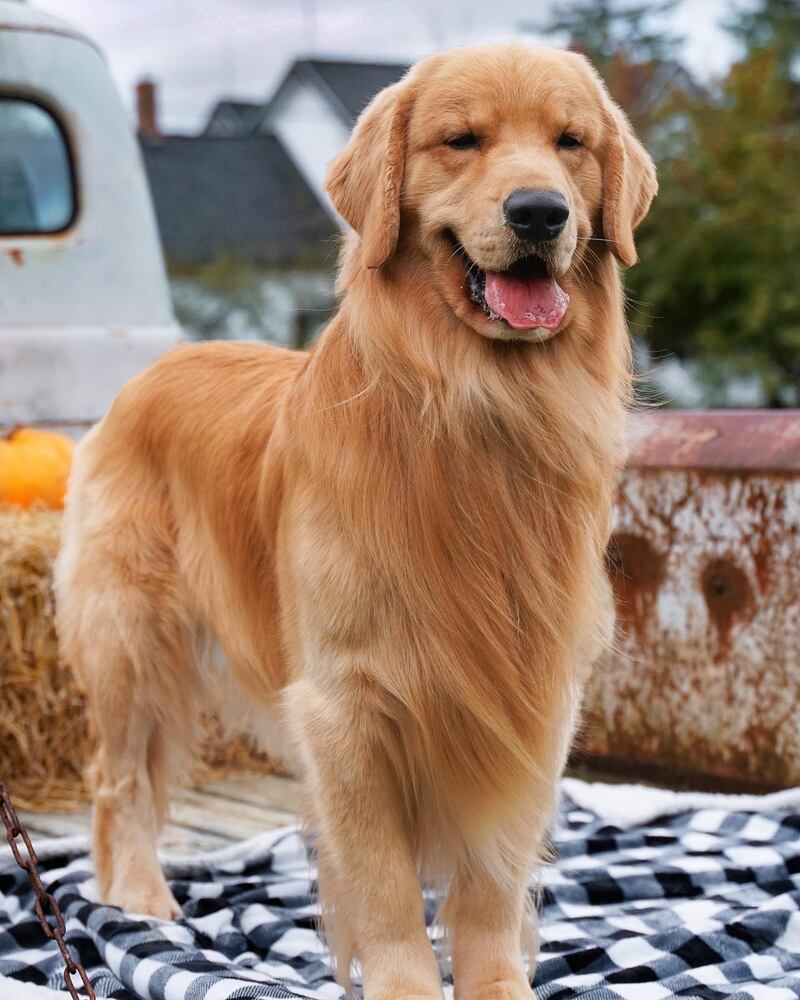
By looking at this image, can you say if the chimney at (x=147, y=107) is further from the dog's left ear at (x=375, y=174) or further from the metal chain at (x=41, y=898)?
the metal chain at (x=41, y=898)

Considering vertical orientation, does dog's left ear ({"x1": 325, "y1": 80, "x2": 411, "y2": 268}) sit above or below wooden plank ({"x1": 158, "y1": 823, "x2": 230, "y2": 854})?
above

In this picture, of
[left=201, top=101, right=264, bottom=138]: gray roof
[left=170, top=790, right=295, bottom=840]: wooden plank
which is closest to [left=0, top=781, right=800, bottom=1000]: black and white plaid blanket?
[left=170, top=790, right=295, bottom=840]: wooden plank

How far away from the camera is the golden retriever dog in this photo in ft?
8.21

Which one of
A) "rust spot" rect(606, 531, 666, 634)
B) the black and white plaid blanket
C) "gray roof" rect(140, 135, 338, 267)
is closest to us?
the black and white plaid blanket

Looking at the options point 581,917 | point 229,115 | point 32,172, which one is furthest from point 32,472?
point 229,115

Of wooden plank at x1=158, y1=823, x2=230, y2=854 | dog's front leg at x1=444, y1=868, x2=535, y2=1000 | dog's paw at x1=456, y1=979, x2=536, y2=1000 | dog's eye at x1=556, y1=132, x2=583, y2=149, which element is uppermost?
dog's eye at x1=556, y1=132, x2=583, y2=149

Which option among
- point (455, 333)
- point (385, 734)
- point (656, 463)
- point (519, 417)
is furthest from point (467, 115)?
point (656, 463)

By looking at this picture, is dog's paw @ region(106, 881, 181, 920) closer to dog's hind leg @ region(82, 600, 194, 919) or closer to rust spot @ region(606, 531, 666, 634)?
dog's hind leg @ region(82, 600, 194, 919)

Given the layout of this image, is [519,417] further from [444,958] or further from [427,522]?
[444,958]

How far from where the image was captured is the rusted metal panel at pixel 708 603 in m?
Result: 4.21

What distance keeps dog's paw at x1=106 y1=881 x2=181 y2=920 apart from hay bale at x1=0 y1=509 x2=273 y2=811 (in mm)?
1123

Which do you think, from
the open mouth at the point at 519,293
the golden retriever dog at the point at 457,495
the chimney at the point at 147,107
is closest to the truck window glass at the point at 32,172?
the golden retriever dog at the point at 457,495

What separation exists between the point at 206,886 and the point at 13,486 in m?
2.38

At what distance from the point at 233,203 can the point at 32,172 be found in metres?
23.2
